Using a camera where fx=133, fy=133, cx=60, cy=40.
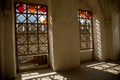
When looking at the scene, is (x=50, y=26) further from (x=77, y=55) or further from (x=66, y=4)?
(x=77, y=55)

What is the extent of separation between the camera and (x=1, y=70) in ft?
13.2

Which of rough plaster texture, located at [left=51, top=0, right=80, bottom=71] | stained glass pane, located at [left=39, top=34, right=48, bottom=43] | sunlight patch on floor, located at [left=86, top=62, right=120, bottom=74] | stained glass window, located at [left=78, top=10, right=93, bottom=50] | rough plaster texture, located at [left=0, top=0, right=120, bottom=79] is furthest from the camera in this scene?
stained glass window, located at [left=78, top=10, right=93, bottom=50]

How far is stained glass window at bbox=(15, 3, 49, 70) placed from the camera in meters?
5.07

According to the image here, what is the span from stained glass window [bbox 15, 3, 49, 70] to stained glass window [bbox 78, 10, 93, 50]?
1.96 meters

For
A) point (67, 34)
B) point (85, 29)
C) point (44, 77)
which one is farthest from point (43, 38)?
point (85, 29)

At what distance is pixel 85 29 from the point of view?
680 centimetres

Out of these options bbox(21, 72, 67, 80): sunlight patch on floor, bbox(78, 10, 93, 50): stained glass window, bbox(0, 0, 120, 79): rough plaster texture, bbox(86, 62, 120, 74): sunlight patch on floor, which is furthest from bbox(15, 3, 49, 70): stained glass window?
bbox(86, 62, 120, 74): sunlight patch on floor

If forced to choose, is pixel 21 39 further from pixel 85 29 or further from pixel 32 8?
pixel 85 29

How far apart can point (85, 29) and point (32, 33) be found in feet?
9.35

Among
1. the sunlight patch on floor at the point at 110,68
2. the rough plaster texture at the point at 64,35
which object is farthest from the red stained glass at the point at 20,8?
the sunlight patch on floor at the point at 110,68

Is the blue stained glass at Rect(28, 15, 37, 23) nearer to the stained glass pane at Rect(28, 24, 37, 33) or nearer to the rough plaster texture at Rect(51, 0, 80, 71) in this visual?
the stained glass pane at Rect(28, 24, 37, 33)

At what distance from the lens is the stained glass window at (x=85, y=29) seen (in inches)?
261

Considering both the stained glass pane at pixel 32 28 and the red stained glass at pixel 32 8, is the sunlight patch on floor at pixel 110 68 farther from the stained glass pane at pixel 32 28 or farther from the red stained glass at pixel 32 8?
the red stained glass at pixel 32 8

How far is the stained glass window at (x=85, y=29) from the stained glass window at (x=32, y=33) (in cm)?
196
